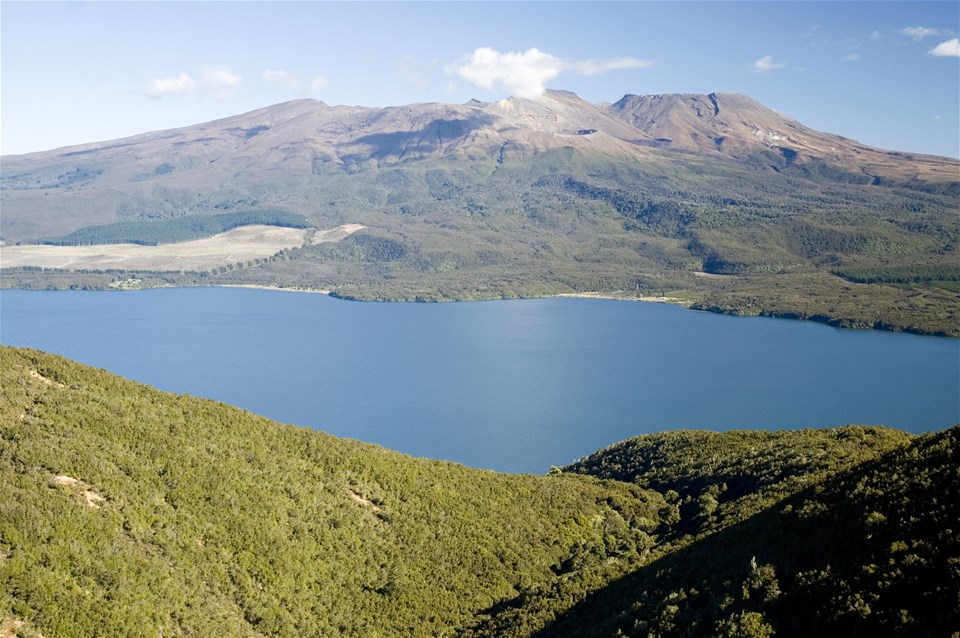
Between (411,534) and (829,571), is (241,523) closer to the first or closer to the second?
(411,534)

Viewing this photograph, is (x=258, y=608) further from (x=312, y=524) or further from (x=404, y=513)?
(x=404, y=513)

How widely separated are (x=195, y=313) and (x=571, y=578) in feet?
561

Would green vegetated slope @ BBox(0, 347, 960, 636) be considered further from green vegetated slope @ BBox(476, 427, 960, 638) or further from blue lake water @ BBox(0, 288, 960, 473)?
blue lake water @ BBox(0, 288, 960, 473)

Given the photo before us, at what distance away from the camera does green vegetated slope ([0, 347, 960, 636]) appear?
25.5m

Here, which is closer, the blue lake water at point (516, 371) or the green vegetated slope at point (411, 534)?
the green vegetated slope at point (411, 534)

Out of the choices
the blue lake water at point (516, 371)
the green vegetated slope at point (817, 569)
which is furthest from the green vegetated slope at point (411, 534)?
the blue lake water at point (516, 371)

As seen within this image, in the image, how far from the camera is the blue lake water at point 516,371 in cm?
10150

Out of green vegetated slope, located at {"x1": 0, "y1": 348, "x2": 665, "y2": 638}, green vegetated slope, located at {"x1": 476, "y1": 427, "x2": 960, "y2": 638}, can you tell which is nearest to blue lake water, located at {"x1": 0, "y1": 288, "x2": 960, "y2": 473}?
green vegetated slope, located at {"x1": 0, "y1": 348, "x2": 665, "y2": 638}

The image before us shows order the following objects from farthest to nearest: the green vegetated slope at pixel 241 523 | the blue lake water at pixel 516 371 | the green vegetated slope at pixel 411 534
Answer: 1. the blue lake water at pixel 516 371
2. the green vegetated slope at pixel 241 523
3. the green vegetated slope at pixel 411 534

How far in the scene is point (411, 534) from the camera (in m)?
40.3

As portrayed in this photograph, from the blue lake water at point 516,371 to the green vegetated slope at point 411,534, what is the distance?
131 ft

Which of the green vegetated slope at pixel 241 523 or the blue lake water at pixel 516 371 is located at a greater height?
the green vegetated slope at pixel 241 523

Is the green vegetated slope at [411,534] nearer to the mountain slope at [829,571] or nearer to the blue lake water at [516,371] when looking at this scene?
the mountain slope at [829,571]

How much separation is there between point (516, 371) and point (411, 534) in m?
91.0
